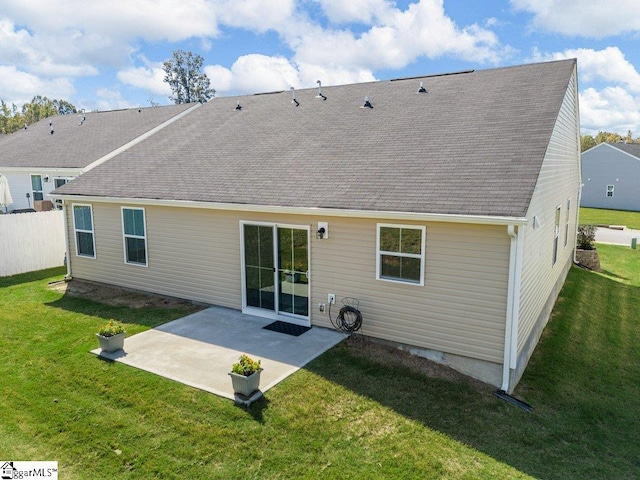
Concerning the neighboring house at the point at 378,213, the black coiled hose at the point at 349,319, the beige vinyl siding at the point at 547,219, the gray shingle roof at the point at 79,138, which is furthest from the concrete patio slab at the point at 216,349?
the gray shingle roof at the point at 79,138

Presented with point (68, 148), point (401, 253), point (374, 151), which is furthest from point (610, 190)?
point (68, 148)

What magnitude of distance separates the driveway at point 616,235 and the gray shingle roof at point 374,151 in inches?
621

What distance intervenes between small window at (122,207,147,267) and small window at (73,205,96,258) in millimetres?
1446

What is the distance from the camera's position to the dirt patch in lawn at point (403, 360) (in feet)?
24.4

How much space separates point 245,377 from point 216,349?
2208mm

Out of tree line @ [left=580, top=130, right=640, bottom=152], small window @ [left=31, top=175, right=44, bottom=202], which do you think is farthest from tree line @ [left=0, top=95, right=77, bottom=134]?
Result: tree line @ [left=580, top=130, right=640, bottom=152]

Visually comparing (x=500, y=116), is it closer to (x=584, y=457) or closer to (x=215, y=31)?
(x=584, y=457)

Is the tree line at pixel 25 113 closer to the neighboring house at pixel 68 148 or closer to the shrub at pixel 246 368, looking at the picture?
the neighboring house at pixel 68 148

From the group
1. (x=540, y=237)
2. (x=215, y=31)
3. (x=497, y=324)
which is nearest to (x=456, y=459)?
(x=497, y=324)

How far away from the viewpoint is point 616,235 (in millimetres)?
25469

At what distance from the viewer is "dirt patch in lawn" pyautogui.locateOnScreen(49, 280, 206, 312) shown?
1104cm

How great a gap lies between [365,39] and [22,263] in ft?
52.8

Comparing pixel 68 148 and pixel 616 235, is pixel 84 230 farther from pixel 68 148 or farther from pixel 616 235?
pixel 616 235

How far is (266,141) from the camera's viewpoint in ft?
41.5
